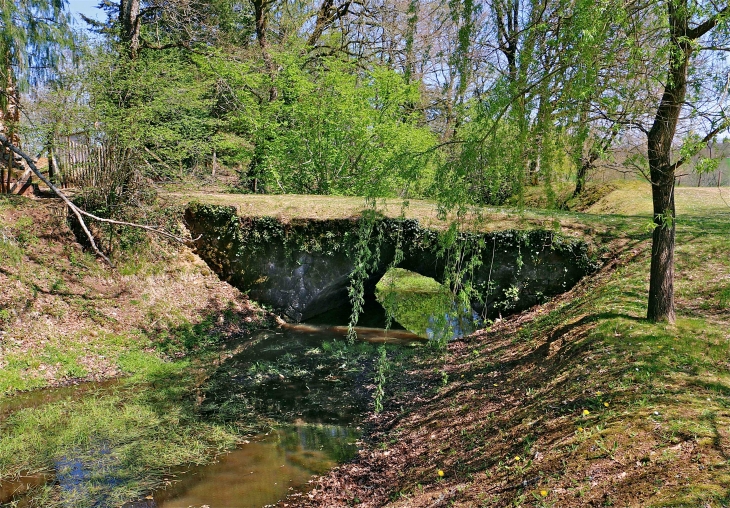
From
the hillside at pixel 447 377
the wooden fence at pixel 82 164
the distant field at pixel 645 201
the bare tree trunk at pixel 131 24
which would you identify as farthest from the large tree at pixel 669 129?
the bare tree trunk at pixel 131 24

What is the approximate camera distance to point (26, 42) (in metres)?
8.69

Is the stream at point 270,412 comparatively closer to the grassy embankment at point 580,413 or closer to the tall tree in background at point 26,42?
the grassy embankment at point 580,413

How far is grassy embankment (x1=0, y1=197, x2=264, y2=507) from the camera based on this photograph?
5.11 metres

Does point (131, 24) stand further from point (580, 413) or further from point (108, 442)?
point (580, 413)

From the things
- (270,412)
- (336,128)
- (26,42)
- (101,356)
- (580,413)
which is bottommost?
(270,412)

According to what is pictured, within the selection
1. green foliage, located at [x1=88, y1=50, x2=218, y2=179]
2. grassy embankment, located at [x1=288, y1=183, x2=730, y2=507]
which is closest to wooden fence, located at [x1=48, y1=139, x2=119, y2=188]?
green foliage, located at [x1=88, y1=50, x2=218, y2=179]

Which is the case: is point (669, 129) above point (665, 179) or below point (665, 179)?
above

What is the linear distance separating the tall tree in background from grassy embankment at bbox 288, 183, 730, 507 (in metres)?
8.28

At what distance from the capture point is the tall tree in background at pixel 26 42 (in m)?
8.26

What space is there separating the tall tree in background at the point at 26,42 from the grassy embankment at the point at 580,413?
828cm

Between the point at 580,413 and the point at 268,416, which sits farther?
the point at 268,416

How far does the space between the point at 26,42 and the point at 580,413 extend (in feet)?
33.6

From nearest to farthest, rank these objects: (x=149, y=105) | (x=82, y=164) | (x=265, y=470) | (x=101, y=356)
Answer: (x=265, y=470) → (x=101, y=356) → (x=82, y=164) → (x=149, y=105)

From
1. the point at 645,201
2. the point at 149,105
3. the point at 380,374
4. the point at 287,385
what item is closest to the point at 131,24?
the point at 149,105
